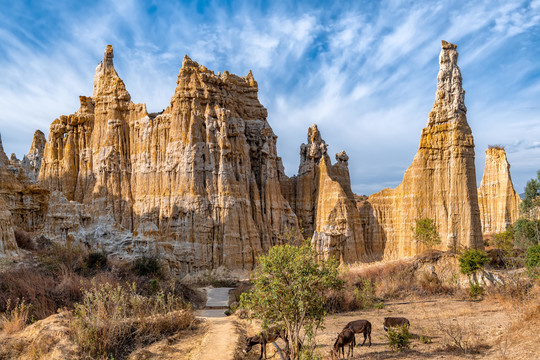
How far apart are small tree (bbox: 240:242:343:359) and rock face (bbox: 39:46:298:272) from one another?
84.8 ft

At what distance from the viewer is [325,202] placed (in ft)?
142

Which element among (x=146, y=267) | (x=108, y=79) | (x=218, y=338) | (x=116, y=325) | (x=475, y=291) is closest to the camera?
(x=116, y=325)

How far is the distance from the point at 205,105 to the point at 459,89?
931 inches

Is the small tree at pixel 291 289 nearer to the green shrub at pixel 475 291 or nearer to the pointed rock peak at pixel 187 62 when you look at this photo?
the green shrub at pixel 475 291

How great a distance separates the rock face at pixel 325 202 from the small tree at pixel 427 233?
21.9ft

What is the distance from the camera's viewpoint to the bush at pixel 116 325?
12766 millimetres

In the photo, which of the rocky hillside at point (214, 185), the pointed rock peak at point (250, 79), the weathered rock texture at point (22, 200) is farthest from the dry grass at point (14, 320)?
the pointed rock peak at point (250, 79)

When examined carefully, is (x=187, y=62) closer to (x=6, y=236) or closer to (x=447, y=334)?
(x=6, y=236)

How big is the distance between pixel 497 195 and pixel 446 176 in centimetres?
2615

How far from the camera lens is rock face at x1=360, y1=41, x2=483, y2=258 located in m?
35.9

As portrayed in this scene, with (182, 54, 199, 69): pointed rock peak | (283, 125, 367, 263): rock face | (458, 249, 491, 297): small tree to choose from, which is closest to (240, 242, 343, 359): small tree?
(458, 249, 491, 297): small tree

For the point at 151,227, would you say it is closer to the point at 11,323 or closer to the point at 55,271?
the point at 55,271

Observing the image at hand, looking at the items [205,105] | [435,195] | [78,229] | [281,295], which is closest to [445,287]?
[435,195]

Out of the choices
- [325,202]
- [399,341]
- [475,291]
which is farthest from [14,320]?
[325,202]
